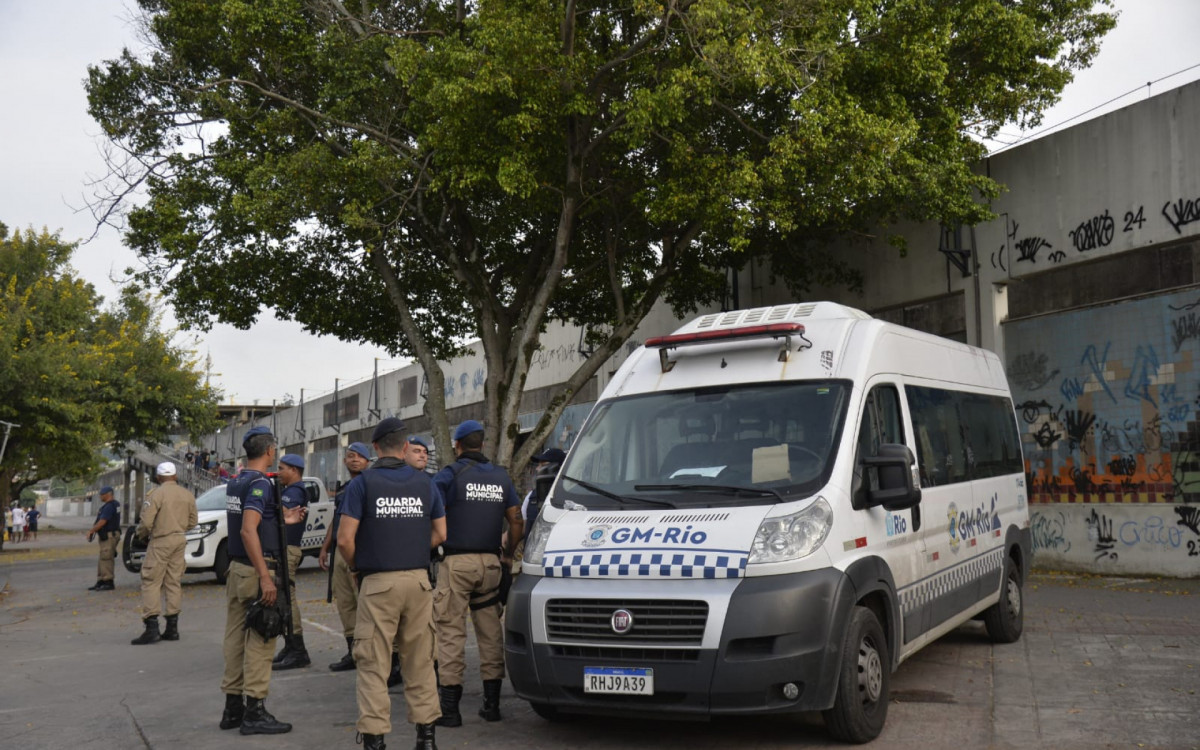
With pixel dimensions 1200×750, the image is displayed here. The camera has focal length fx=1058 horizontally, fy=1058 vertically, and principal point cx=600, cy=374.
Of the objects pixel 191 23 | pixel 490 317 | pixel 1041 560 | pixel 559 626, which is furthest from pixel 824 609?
pixel 191 23

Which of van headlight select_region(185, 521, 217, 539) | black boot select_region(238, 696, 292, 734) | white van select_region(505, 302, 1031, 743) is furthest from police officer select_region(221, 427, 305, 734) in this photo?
van headlight select_region(185, 521, 217, 539)

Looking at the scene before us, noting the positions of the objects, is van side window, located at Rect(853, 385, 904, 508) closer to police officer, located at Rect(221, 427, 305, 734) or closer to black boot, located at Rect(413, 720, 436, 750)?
black boot, located at Rect(413, 720, 436, 750)

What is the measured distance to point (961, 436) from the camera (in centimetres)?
809

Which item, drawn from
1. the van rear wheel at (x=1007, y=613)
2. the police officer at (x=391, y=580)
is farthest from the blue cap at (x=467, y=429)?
the van rear wheel at (x=1007, y=613)

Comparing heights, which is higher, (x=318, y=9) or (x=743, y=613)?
(x=318, y=9)

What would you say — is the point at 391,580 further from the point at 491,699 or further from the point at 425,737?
the point at 491,699

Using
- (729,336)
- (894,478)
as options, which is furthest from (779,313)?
(894,478)

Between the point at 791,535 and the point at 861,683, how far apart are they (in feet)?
3.27

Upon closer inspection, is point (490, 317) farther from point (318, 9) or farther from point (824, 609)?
point (824, 609)

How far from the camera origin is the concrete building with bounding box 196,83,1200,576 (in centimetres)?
1384

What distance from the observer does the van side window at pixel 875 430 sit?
6.10 meters

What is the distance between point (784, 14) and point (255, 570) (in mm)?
10520

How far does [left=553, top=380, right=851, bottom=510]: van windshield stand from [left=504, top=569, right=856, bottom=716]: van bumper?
1.96ft

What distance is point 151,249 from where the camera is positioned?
19.5m
